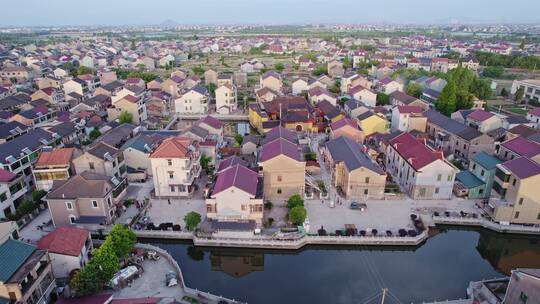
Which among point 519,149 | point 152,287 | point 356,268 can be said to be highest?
point 519,149

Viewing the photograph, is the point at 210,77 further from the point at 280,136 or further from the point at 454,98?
the point at 454,98

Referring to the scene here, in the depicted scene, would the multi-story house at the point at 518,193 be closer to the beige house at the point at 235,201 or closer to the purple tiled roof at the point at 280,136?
the purple tiled roof at the point at 280,136

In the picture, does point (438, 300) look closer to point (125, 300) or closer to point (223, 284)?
point (223, 284)

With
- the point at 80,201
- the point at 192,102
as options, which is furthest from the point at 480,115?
the point at 80,201

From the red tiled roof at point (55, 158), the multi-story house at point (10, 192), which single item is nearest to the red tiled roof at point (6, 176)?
the multi-story house at point (10, 192)

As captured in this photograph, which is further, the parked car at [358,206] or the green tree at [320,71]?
the green tree at [320,71]

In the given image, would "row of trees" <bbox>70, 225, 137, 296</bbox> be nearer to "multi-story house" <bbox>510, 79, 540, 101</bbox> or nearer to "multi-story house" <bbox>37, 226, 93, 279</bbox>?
"multi-story house" <bbox>37, 226, 93, 279</bbox>

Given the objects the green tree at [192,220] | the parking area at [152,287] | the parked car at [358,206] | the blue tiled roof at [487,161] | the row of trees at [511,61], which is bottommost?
the parking area at [152,287]
